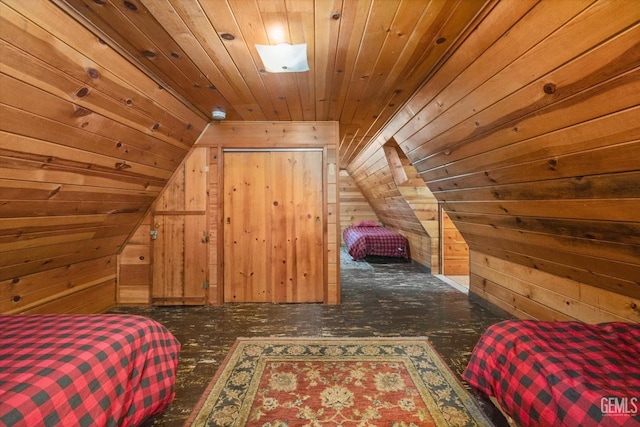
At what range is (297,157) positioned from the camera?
3170 mm

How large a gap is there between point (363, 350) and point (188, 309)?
1.97 metres

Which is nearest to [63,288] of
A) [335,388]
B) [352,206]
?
[335,388]

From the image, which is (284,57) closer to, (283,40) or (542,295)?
(283,40)

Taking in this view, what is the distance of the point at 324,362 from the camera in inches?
77.2

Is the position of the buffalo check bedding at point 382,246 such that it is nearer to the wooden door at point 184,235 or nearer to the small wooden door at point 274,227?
the small wooden door at point 274,227

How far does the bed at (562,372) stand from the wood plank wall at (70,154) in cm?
250

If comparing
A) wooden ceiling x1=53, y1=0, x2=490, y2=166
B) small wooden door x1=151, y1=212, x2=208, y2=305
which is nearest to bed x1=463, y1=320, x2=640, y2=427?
wooden ceiling x1=53, y1=0, x2=490, y2=166

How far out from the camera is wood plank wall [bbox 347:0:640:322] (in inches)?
42.0

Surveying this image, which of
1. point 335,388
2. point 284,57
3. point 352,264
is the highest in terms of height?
point 284,57

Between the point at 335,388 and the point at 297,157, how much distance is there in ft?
7.43

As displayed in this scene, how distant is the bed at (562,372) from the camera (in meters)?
0.94

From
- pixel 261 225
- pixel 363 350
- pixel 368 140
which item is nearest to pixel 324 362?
pixel 363 350

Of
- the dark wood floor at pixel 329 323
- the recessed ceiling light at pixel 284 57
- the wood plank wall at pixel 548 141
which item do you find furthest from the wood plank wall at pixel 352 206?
the recessed ceiling light at pixel 284 57

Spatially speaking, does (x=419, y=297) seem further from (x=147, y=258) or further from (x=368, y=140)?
Answer: (x=147, y=258)
